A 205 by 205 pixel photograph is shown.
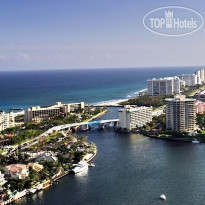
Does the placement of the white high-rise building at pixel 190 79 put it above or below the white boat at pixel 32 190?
above

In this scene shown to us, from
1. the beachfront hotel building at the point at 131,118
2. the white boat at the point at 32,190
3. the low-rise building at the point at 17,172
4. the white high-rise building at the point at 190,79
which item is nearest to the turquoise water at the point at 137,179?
the white boat at the point at 32,190

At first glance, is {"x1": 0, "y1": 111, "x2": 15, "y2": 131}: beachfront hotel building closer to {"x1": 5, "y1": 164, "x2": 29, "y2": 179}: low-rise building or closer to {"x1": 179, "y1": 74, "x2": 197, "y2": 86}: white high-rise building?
{"x1": 5, "y1": 164, "x2": 29, "y2": 179}: low-rise building

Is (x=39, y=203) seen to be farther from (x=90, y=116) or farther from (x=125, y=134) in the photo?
(x=90, y=116)

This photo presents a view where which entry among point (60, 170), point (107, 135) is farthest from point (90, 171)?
point (107, 135)

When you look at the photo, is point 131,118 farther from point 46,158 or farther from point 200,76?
point 200,76

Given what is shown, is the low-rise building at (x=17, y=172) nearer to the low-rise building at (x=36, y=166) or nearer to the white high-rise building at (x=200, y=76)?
the low-rise building at (x=36, y=166)

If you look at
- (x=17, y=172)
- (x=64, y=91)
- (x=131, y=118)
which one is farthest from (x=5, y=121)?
(x=64, y=91)

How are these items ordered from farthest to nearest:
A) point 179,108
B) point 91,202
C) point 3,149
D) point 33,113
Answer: point 33,113 → point 179,108 → point 3,149 → point 91,202
